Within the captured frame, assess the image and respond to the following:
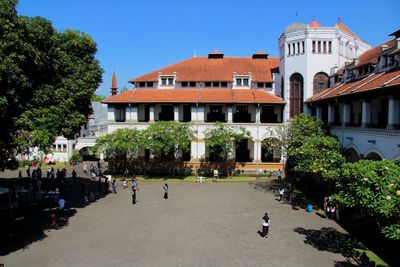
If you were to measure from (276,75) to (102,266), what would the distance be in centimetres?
3032

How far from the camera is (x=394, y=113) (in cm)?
1861

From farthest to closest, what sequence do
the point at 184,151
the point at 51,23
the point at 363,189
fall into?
the point at 184,151, the point at 51,23, the point at 363,189

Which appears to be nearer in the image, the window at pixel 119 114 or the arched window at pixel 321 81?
the arched window at pixel 321 81

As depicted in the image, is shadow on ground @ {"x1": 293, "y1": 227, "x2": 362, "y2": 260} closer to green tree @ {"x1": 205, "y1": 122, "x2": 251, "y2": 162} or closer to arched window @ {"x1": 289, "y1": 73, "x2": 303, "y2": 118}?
green tree @ {"x1": 205, "y1": 122, "x2": 251, "y2": 162}

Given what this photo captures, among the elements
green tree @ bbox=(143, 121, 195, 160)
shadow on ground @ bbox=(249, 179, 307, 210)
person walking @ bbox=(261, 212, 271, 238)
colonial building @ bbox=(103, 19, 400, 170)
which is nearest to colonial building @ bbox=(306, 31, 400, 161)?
colonial building @ bbox=(103, 19, 400, 170)

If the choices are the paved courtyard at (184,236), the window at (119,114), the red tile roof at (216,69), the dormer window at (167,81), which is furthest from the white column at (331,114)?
the window at (119,114)

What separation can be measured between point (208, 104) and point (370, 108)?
1667 centimetres

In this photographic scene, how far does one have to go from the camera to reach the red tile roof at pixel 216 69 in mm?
38469

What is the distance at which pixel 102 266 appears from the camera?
13.2 meters

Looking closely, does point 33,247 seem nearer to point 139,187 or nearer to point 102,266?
point 102,266

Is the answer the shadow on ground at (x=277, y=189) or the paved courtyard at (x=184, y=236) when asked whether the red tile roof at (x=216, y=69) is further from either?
the paved courtyard at (x=184, y=236)

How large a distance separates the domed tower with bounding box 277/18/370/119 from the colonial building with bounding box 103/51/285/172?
1918 mm

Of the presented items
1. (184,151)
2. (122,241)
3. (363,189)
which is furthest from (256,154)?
(363,189)

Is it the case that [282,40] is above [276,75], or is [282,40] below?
above
